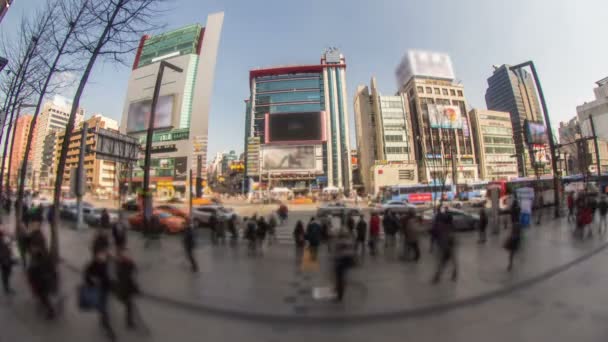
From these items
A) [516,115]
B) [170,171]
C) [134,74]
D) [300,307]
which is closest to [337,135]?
[170,171]

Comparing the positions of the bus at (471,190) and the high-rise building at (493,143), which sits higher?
the high-rise building at (493,143)

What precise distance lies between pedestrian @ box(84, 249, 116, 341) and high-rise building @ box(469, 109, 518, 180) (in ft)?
197

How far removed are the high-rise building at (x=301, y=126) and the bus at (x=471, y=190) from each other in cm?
3753

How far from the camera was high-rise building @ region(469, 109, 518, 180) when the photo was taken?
45.2m

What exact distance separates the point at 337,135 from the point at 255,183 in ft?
115

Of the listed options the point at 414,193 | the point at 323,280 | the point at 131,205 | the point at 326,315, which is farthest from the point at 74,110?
the point at 414,193

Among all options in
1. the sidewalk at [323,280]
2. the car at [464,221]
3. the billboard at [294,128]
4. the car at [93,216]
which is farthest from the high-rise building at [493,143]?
the car at [93,216]

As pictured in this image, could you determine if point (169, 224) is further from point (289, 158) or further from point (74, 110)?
point (289, 158)

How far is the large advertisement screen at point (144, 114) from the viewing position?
50.5 feet

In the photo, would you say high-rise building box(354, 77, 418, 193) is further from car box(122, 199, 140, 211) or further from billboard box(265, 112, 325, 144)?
car box(122, 199, 140, 211)

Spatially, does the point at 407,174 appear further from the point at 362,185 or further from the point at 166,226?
the point at 166,226

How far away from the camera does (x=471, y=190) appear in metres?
29.2

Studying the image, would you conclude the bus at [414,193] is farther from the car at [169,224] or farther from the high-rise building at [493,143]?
the high-rise building at [493,143]

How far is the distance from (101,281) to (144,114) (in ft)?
54.2
